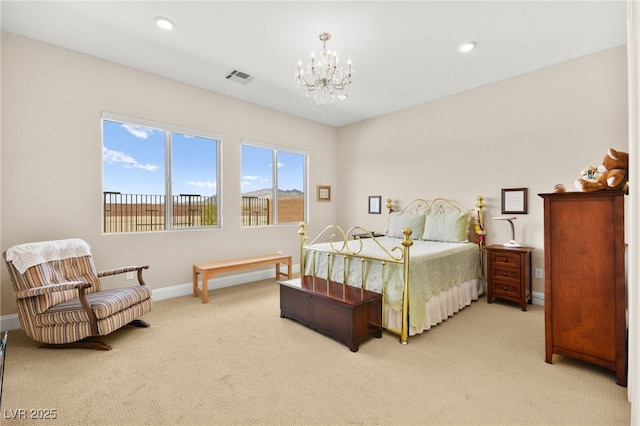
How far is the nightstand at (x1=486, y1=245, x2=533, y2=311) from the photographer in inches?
142

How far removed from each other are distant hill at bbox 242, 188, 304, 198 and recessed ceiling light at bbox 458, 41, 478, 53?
11.4ft

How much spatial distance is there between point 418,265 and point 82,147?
3.95 meters

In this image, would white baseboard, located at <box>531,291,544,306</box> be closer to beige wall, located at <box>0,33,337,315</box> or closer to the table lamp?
the table lamp

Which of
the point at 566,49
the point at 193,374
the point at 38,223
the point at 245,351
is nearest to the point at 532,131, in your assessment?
the point at 566,49

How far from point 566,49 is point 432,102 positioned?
1789 millimetres

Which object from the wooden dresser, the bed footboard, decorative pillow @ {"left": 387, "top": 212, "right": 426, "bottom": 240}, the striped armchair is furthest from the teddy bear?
the striped armchair

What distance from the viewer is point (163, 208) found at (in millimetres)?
4172

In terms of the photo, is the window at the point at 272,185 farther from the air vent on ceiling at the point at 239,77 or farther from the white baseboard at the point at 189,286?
the air vent on ceiling at the point at 239,77

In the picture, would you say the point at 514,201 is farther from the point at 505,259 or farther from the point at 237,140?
the point at 237,140

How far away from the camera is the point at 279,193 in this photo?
550 centimetres

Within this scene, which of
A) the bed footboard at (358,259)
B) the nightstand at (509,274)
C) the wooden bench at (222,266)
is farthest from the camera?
the wooden bench at (222,266)

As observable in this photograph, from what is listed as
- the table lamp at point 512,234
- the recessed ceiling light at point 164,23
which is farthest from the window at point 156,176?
the table lamp at point 512,234

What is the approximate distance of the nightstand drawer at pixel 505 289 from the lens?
3.65 m

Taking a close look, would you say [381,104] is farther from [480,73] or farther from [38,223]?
[38,223]
